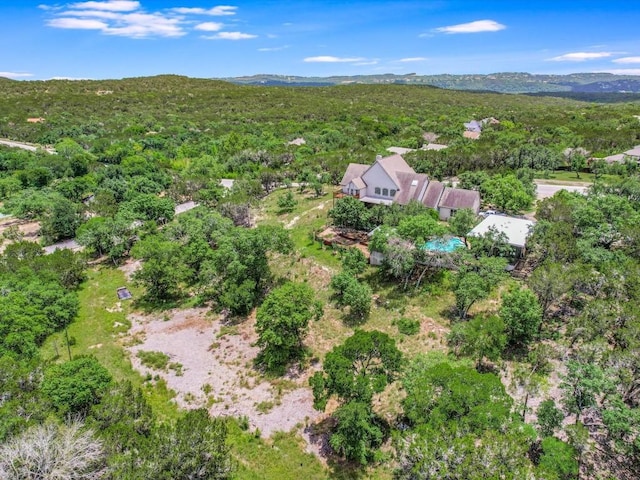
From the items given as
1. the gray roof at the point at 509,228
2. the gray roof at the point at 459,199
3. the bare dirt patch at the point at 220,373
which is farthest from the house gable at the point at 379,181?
the bare dirt patch at the point at 220,373

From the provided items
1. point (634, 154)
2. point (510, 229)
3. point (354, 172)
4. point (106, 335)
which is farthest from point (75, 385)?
point (634, 154)

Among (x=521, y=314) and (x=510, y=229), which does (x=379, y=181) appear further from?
(x=521, y=314)

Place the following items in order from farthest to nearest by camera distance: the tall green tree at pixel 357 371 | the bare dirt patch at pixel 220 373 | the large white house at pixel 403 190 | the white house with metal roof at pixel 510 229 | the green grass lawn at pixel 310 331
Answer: the large white house at pixel 403 190 < the white house with metal roof at pixel 510 229 < the bare dirt patch at pixel 220 373 < the green grass lawn at pixel 310 331 < the tall green tree at pixel 357 371

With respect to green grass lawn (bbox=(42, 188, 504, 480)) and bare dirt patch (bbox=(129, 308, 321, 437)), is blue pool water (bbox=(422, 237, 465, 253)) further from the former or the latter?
bare dirt patch (bbox=(129, 308, 321, 437))

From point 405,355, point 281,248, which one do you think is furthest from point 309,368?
point 281,248

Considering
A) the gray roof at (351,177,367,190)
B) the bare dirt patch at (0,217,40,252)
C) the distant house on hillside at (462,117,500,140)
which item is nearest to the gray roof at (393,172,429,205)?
the gray roof at (351,177,367,190)

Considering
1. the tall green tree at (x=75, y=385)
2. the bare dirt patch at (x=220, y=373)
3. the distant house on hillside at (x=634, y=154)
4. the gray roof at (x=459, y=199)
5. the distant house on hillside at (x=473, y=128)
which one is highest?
the distant house on hillside at (x=473, y=128)

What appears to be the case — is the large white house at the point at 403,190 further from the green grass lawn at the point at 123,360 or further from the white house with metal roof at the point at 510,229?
the green grass lawn at the point at 123,360
